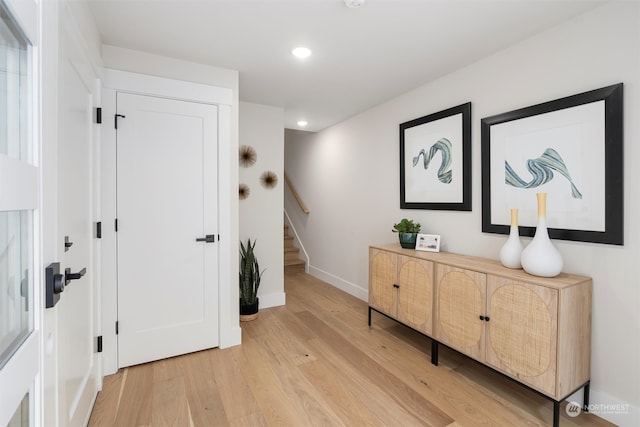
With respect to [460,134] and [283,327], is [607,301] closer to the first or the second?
[460,134]

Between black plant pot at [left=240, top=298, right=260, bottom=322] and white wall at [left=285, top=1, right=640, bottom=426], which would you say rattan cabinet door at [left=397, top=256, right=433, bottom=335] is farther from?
black plant pot at [left=240, top=298, right=260, bottom=322]

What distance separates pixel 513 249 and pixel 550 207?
35cm

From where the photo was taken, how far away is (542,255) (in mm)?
1725

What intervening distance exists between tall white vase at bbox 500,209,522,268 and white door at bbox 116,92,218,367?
6.97 ft

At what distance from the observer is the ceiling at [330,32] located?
1702 mm

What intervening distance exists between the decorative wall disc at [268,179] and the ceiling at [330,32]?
1043 mm

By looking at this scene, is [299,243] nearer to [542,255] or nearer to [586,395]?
[542,255]

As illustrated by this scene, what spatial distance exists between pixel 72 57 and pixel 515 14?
236 cm

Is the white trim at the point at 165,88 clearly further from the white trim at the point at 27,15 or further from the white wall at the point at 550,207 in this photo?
the white wall at the point at 550,207

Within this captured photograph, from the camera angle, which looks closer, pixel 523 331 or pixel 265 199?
pixel 523 331

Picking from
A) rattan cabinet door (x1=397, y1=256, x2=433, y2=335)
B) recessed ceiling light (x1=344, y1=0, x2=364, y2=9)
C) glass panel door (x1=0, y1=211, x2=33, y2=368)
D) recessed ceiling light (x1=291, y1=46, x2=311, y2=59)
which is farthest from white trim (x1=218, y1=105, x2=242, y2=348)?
glass panel door (x1=0, y1=211, x2=33, y2=368)

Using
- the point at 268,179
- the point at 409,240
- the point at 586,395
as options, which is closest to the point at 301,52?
the point at 268,179

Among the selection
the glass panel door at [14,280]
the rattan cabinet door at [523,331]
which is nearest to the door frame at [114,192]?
the glass panel door at [14,280]

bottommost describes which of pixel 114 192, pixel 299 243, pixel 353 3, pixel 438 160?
pixel 299 243
